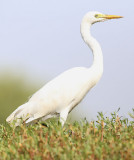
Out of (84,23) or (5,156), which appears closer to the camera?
(5,156)

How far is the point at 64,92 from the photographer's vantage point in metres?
7.47

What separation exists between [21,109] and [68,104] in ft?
3.09

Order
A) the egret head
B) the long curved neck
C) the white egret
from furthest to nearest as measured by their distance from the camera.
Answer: the egret head → the long curved neck → the white egret

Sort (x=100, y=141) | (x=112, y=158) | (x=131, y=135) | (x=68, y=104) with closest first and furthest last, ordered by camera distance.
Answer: (x=112, y=158)
(x=100, y=141)
(x=131, y=135)
(x=68, y=104)

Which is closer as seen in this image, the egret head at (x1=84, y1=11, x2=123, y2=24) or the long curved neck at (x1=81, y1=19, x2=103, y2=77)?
the long curved neck at (x1=81, y1=19, x2=103, y2=77)

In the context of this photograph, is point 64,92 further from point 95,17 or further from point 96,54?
point 95,17

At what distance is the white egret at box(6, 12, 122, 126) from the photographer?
24.5 feet

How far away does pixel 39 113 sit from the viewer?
7621 millimetres

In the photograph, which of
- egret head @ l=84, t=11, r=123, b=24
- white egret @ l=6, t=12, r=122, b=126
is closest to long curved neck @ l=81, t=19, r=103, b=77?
white egret @ l=6, t=12, r=122, b=126

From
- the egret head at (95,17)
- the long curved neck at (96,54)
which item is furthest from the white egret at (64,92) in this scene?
the egret head at (95,17)

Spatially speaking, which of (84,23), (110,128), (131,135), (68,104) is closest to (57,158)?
(131,135)

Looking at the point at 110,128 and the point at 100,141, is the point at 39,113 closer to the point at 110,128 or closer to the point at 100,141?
the point at 110,128

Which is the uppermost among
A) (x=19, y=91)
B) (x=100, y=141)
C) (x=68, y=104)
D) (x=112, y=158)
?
(x=19, y=91)

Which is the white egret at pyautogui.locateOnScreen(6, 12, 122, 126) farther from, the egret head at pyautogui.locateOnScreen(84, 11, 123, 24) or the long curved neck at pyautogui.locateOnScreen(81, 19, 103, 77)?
the egret head at pyautogui.locateOnScreen(84, 11, 123, 24)
